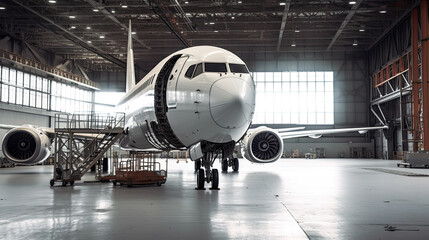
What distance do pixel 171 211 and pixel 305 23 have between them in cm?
3507

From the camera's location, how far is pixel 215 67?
10.7 meters

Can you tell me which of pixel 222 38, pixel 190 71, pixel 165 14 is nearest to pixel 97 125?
pixel 190 71

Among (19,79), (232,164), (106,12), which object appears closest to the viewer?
(232,164)

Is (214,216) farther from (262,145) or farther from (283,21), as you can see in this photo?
(283,21)

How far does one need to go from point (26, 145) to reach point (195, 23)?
2101 cm

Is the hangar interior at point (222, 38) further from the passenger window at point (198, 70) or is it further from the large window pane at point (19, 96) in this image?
the passenger window at point (198, 70)

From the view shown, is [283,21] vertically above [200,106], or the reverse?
[283,21]

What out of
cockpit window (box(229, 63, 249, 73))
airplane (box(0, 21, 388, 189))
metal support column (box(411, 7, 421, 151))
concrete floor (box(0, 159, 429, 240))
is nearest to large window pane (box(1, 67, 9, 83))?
airplane (box(0, 21, 388, 189))

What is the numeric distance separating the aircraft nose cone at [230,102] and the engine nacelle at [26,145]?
11.2m

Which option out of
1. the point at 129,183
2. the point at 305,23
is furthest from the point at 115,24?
the point at 129,183

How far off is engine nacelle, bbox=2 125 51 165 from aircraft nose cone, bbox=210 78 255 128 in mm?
11225

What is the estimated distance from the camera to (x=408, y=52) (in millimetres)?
34438

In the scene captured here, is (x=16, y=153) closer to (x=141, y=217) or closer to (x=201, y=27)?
(x=141, y=217)

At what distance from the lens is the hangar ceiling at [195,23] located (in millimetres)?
32719
